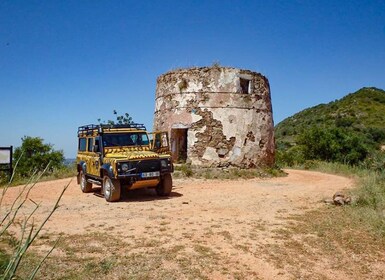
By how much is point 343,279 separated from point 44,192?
9.91m

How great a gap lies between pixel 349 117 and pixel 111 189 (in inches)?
1581

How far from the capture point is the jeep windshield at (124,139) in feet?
33.4

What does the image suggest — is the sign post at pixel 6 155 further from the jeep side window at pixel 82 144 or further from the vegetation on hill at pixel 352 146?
the vegetation on hill at pixel 352 146

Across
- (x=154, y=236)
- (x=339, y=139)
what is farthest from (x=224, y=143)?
(x=339, y=139)

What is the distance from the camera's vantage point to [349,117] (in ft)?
140

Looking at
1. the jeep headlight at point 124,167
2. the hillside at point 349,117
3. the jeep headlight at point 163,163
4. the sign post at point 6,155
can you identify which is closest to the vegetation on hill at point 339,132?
the hillside at point 349,117

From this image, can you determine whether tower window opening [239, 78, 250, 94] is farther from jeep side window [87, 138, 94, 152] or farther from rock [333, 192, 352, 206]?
rock [333, 192, 352, 206]

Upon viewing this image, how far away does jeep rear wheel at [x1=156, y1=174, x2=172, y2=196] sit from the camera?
33.3 feet

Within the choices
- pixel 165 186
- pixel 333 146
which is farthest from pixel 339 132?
pixel 165 186

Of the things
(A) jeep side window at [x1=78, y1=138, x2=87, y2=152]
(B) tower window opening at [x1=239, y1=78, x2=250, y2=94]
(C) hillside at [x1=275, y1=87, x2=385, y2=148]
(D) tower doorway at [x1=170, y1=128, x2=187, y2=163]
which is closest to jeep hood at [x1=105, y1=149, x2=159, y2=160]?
(A) jeep side window at [x1=78, y1=138, x2=87, y2=152]

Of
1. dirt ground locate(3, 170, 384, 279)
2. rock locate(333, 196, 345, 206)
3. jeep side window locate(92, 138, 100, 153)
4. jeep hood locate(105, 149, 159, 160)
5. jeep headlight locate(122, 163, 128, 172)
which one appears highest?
jeep side window locate(92, 138, 100, 153)

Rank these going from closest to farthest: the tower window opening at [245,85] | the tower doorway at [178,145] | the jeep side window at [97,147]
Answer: the jeep side window at [97,147] < the tower window opening at [245,85] < the tower doorway at [178,145]

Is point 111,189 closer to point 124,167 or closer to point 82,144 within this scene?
point 124,167

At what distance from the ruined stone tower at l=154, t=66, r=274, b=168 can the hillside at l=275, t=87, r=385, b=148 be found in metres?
21.7
